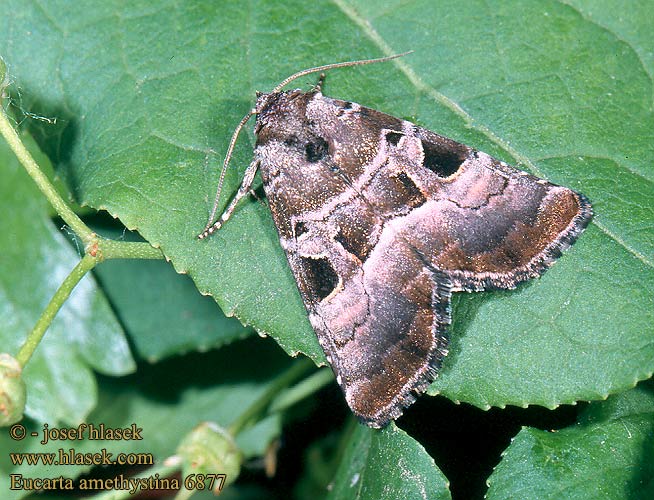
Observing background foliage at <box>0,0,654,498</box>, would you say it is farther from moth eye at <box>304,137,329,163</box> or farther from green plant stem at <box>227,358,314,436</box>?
green plant stem at <box>227,358,314,436</box>

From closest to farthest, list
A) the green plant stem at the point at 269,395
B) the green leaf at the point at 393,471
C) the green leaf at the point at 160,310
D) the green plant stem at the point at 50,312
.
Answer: the green plant stem at the point at 50,312 < the green leaf at the point at 393,471 < the green plant stem at the point at 269,395 < the green leaf at the point at 160,310

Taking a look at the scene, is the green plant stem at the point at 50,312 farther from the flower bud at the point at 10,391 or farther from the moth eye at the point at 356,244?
the moth eye at the point at 356,244

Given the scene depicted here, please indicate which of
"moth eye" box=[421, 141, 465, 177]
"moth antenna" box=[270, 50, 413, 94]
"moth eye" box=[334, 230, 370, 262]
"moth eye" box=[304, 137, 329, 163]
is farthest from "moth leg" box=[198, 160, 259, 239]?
"moth eye" box=[421, 141, 465, 177]

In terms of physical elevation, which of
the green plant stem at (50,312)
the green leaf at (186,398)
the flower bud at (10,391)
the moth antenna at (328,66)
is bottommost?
the green leaf at (186,398)

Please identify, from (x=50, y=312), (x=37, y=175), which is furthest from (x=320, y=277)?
(x=37, y=175)

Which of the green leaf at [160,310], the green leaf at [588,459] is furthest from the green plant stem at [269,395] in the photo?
the green leaf at [588,459]
